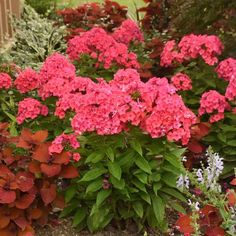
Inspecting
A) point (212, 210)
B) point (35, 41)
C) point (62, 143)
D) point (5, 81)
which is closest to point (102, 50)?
point (5, 81)

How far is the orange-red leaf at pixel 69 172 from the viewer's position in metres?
3.64

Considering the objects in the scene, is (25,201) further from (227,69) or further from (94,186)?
(227,69)

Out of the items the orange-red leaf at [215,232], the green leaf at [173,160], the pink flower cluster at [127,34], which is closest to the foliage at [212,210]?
the orange-red leaf at [215,232]

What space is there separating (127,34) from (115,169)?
2.40 metres

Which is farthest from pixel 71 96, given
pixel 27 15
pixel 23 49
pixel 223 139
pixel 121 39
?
pixel 27 15

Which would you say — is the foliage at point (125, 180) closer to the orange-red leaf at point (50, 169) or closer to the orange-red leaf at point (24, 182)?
the orange-red leaf at point (50, 169)

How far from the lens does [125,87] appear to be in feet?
12.1

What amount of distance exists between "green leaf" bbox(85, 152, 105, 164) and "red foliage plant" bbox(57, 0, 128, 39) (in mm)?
3236

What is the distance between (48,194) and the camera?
3.64 m

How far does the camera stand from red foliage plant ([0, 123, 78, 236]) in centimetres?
357

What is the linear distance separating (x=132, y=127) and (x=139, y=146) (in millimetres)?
142

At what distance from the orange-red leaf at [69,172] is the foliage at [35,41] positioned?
3.53 meters

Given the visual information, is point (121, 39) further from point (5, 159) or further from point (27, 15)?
point (27, 15)

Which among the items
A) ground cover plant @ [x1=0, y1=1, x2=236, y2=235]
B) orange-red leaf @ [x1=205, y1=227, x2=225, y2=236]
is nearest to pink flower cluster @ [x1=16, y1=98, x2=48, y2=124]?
ground cover plant @ [x1=0, y1=1, x2=236, y2=235]
